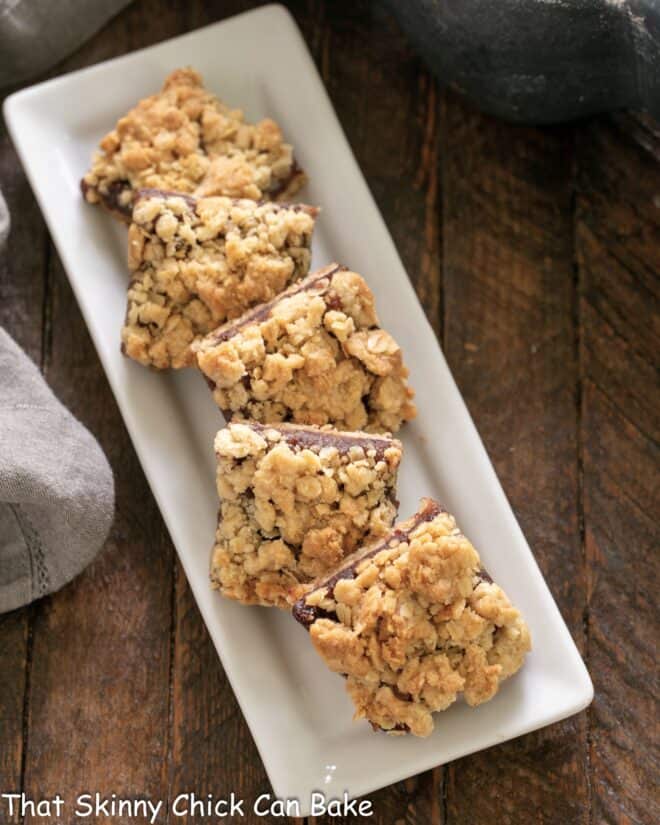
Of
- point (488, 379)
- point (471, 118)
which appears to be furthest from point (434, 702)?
point (471, 118)

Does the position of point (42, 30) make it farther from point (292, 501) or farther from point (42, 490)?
point (292, 501)

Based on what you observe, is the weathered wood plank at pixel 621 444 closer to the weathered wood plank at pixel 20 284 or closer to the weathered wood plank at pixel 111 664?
the weathered wood plank at pixel 111 664

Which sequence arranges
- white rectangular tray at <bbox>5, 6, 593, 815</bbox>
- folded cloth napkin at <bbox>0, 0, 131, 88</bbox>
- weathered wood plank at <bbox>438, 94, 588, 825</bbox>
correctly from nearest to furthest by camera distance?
white rectangular tray at <bbox>5, 6, 593, 815</bbox>
weathered wood plank at <bbox>438, 94, 588, 825</bbox>
folded cloth napkin at <bbox>0, 0, 131, 88</bbox>

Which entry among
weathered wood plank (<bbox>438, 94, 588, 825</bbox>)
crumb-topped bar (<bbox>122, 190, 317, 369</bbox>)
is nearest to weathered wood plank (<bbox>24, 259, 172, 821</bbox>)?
crumb-topped bar (<bbox>122, 190, 317, 369</bbox>)

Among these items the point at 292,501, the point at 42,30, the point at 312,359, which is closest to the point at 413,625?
the point at 292,501

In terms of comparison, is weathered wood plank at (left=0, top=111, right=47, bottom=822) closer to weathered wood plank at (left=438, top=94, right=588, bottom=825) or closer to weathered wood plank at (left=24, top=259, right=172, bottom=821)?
weathered wood plank at (left=24, top=259, right=172, bottom=821)

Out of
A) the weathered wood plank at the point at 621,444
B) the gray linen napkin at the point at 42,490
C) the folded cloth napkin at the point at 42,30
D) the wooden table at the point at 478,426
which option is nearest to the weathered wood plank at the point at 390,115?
the wooden table at the point at 478,426
